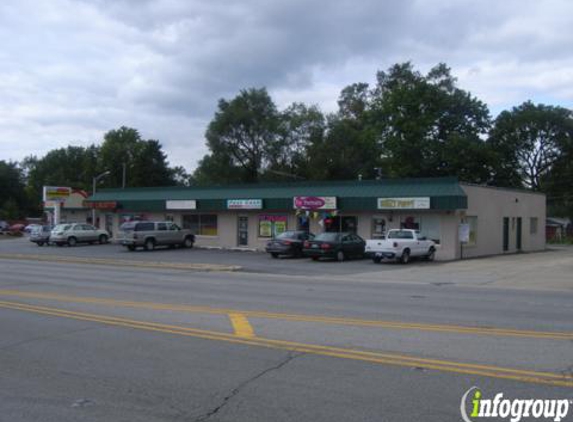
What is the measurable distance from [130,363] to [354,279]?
14.9m

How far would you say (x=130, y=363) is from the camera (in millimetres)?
7820

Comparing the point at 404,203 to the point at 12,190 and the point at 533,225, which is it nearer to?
the point at 533,225

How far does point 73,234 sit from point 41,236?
11.8 ft

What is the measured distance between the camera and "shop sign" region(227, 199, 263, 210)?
40344 millimetres

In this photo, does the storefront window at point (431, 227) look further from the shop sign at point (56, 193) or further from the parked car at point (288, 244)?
the shop sign at point (56, 193)

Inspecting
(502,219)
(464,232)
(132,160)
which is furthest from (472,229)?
(132,160)

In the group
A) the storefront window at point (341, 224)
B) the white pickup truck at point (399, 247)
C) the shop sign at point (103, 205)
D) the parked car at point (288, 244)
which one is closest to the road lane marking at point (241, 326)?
the white pickup truck at point (399, 247)

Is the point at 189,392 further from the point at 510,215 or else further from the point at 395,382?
the point at 510,215

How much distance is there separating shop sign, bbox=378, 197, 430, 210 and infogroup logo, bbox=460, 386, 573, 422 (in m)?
27.7

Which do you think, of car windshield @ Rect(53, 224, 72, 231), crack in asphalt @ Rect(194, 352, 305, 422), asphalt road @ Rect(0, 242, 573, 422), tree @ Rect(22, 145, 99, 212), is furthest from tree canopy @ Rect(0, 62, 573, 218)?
crack in asphalt @ Rect(194, 352, 305, 422)

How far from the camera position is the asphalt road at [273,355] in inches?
239

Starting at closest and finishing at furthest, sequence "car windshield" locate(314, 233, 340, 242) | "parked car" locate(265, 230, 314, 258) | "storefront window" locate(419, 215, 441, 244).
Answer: "car windshield" locate(314, 233, 340, 242) < "parked car" locate(265, 230, 314, 258) < "storefront window" locate(419, 215, 441, 244)

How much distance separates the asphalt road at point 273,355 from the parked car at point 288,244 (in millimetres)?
18484

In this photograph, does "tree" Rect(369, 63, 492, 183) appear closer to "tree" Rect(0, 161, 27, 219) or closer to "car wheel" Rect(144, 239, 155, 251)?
"car wheel" Rect(144, 239, 155, 251)
